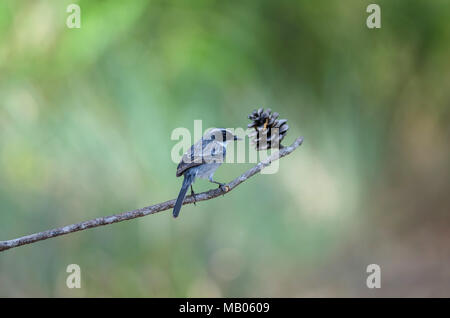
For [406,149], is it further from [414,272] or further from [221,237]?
[221,237]

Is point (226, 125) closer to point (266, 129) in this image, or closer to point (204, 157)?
point (204, 157)

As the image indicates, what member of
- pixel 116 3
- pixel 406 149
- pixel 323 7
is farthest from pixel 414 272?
pixel 116 3

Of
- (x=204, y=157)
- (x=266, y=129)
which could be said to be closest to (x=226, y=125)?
(x=204, y=157)

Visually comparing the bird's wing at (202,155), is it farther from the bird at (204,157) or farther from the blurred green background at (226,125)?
the blurred green background at (226,125)

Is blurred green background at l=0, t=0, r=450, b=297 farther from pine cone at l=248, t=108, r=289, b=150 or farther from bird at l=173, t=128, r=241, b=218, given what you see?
pine cone at l=248, t=108, r=289, b=150

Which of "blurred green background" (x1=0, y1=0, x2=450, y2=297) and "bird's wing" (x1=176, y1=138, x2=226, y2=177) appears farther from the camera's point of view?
"blurred green background" (x1=0, y1=0, x2=450, y2=297)

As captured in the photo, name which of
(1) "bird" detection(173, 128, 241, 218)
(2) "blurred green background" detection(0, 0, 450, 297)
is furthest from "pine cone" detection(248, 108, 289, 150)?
(2) "blurred green background" detection(0, 0, 450, 297)

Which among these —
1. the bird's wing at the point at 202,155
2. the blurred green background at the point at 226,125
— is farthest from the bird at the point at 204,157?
the blurred green background at the point at 226,125
